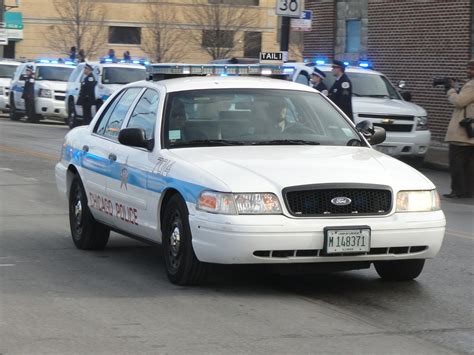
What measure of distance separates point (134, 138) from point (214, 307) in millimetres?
1824

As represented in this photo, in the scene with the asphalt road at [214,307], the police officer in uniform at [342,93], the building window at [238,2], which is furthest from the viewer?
the building window at [238,2]

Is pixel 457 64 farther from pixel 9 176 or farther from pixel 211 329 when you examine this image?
pixel 211 329

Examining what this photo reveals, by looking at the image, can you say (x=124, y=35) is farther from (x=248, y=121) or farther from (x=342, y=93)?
(x=248, y=121)

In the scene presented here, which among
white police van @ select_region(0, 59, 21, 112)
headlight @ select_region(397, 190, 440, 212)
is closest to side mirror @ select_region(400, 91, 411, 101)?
headlight @ select_region(397, 190, 440, 212)

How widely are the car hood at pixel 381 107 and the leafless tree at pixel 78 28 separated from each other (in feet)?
129

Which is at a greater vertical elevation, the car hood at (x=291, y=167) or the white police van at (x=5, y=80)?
the car hood at (x=291, y=167)

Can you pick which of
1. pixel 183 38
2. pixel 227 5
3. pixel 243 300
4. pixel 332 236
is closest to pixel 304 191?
pixel 332 236

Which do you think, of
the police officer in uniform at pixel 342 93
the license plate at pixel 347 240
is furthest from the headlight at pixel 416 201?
the police officer in uniform at pixel 342 93

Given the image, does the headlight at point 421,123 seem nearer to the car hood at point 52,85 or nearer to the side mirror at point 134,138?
the side mirror at point 134,138

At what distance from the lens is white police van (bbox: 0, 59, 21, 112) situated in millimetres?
37406

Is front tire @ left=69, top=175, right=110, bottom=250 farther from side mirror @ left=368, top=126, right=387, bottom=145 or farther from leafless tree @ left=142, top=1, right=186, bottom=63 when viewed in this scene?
leafless tree @ left=142, top=1, right=186, bottom=63

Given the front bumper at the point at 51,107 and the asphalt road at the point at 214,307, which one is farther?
the front bumper at the point at 51,107

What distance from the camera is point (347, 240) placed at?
24.5ft

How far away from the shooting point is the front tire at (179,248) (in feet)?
25.5
